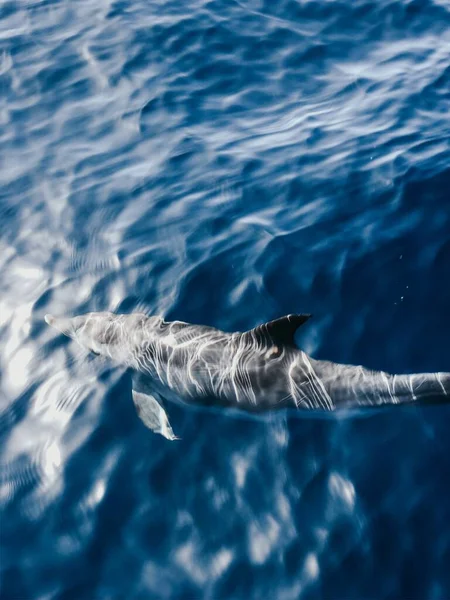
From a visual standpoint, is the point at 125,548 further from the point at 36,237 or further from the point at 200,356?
the point at 36,237

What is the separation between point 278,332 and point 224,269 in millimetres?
1973

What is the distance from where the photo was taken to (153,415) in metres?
6.57

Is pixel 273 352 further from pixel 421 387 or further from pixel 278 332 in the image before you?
pixel 421 387

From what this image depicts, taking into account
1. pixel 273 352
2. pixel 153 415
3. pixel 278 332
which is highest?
pixel 278 332

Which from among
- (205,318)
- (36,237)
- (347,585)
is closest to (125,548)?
(347,585)

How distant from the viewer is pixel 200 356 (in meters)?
6.81

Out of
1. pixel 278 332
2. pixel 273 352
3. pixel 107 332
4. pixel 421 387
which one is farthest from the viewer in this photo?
pixel 107 332

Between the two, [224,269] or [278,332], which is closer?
[278,332]

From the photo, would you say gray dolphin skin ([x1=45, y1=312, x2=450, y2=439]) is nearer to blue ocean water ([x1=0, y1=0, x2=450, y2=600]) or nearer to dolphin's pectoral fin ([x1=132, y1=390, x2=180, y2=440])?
dolphin's pectoral fin ([x1=132, y1=390, x2=180, y2=440])

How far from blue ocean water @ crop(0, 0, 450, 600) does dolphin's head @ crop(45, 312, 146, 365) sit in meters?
0.17

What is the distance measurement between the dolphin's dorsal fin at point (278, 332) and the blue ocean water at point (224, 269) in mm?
701

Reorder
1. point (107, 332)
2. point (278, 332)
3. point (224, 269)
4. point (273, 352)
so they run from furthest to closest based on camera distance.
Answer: point (224, 269), point (107, 332), point (273, 352), point (278, 332)

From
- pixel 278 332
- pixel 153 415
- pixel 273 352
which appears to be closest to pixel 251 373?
pixel 273 352

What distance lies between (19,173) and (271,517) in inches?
269
